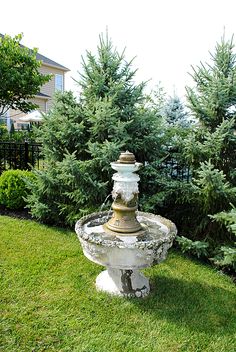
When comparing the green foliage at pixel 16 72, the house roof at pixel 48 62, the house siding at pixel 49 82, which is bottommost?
the green foliage at pixel 16 72

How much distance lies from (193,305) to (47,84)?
21.0m

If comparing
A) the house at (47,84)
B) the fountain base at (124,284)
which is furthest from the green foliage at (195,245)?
the house at (47,84)

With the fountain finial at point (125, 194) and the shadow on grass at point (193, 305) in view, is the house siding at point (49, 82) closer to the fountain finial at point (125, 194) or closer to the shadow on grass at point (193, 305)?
the fountain finial at point (125, 194)

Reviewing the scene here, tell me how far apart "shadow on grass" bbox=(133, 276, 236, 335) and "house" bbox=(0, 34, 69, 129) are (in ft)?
59.1

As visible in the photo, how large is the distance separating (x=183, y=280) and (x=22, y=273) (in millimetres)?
2006

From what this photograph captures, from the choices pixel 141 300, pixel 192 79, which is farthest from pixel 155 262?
pixel 192 79

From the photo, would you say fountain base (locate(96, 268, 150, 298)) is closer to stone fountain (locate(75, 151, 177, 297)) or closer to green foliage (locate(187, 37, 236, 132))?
stone fountain (locate(75, 151, 177, 297))

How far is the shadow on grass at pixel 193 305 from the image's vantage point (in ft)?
8.82

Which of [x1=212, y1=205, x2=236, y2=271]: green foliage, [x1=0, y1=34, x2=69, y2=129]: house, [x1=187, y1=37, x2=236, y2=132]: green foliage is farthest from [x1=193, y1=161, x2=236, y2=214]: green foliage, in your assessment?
[x1=0, y1=34, x2=69, y2=129]: house

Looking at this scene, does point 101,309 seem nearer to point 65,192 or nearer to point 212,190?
point 212,190

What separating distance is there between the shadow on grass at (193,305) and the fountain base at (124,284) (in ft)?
0.32

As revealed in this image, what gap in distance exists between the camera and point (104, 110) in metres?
4.25

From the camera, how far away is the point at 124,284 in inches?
119

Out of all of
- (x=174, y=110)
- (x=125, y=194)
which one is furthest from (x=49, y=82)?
(x=125, y=194)
